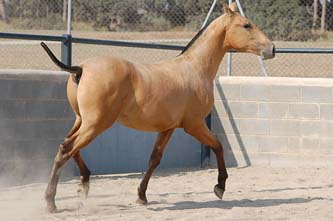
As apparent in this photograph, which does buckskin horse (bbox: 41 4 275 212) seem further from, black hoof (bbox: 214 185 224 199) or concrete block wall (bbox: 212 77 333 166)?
concrete block wall (bbox: 212 77 333 166)

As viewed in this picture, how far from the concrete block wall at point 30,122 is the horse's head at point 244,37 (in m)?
2.54

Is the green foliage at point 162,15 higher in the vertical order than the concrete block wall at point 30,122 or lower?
lower

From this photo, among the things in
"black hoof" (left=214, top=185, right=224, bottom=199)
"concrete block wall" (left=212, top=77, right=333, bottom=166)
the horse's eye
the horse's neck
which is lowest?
"concrete block wall" (left=212, top=77, right=333, bottom=166)

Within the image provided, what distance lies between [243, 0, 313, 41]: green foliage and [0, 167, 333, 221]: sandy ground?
751 centimetres

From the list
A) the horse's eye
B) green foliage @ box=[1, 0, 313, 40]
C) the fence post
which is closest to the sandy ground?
the fence post

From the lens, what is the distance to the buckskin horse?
7.96 m

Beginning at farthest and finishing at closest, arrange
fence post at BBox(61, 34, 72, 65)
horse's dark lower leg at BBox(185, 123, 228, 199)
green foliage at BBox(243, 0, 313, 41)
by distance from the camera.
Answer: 1. green foliage at BBox(243, 0, 313, 41)
2. fence post at BBox(61, 34, 72, 65)
3. horse's dark lower leg at BBox(185, 123, 228, 199)

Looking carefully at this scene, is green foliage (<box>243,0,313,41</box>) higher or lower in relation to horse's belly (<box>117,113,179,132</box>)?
lower

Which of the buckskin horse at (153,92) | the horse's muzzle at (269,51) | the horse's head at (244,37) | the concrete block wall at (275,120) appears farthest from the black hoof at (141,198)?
the concrete block wall at (275,120)

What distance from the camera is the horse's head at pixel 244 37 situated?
9203 mm

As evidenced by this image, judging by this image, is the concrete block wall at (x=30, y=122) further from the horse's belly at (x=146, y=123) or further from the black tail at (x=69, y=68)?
the horse's belly at (x=146, y=123)

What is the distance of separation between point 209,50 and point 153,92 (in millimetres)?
1134

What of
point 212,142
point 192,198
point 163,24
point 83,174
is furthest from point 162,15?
point 83,174

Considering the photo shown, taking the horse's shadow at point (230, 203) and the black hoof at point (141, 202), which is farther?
the black hoof at point (141, 202)
